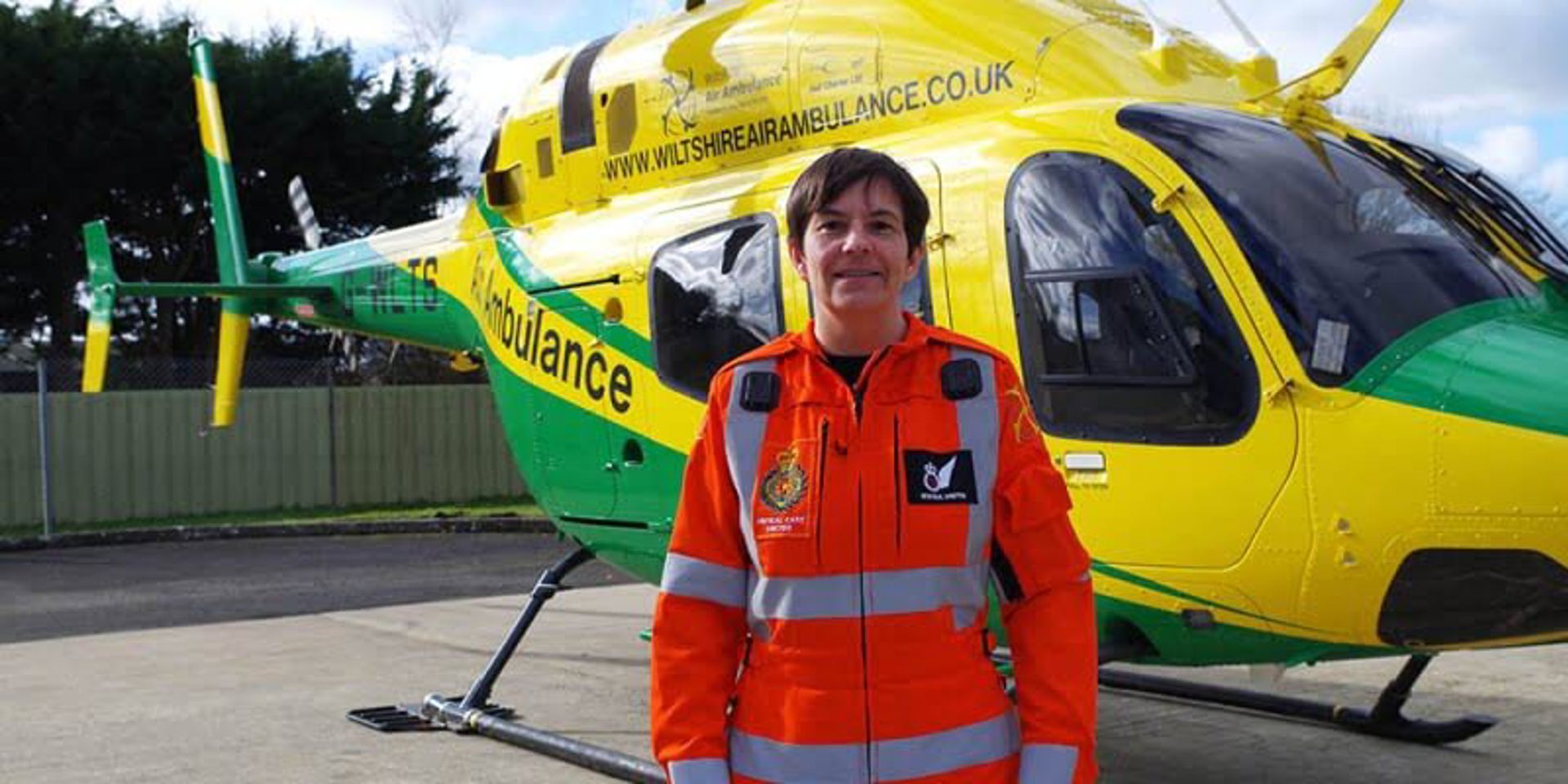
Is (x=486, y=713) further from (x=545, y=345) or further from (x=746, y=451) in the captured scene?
(x=746, y=451)

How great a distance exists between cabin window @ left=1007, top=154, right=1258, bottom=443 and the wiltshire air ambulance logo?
2.08m

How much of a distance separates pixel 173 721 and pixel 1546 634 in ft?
18.8

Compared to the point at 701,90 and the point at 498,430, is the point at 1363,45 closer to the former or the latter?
the point at 701,90

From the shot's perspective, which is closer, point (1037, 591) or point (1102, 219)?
point (1037, 591)

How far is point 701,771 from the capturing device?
249cm

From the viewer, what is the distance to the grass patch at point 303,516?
16.7m

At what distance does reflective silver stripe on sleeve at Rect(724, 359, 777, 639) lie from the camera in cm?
251

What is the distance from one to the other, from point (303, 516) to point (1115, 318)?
15.1 metres

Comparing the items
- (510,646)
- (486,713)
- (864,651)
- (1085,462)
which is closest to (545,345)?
(510,646)

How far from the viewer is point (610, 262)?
622 cm

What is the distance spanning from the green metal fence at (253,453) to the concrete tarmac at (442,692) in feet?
27.0

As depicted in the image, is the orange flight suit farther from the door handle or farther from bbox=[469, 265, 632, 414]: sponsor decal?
bbox=[469, 265, 632, 414]: sponsor decal

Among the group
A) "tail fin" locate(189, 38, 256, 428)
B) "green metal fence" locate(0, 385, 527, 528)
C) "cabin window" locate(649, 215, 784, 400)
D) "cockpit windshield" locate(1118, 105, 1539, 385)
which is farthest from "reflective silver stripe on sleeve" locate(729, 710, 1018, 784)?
"green metal fence" locate(0, 385, 527, 528)

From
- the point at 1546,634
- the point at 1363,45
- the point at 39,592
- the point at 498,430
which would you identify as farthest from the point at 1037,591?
the point at 498,430
